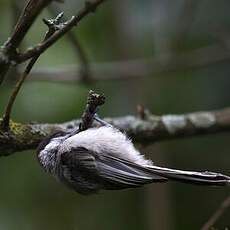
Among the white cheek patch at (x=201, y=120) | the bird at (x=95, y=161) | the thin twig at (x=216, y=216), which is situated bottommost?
the thin twig at (x=216, y=216)

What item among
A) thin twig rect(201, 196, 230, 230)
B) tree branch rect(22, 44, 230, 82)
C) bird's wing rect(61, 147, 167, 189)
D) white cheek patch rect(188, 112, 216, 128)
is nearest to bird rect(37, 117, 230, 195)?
bird's wing rect(61, 147, 167, 189)

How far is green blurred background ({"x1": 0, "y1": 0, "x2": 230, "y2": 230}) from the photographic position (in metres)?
4.50

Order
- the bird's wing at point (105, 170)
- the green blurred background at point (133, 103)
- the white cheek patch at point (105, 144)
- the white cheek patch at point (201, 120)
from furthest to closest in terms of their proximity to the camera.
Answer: the green blurred background at point (133, 103)
the white cheek patch at point (201, 120)
the white cheek patch at point (105, 144)
the bird's wing at point (105, 170)

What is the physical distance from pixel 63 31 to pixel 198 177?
0.81 meters

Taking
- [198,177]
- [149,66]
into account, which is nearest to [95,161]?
[198,177]

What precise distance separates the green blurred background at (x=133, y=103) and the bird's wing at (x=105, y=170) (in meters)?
1.51

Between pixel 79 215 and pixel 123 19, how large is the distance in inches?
58.3

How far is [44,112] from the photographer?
450cm

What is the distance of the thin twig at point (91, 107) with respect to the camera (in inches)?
97.4

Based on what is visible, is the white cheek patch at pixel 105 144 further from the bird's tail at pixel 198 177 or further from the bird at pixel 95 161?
the bird's tail at pixel 198 177

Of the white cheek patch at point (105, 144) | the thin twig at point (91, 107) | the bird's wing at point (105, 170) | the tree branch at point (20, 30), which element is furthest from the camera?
the white cheek patch at point (105, 144)

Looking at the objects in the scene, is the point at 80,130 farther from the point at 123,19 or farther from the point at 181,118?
the point at 123,19

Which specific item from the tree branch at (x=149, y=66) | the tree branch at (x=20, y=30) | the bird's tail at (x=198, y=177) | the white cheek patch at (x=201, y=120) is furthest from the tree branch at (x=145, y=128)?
the tree branch at (x=149, y=66)

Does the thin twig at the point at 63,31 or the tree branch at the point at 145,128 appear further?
the tree branch at the point at 145,128
